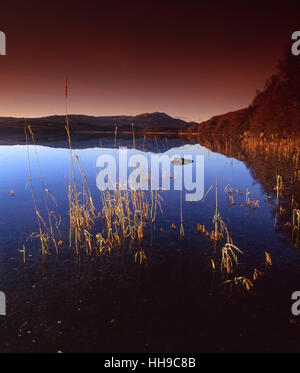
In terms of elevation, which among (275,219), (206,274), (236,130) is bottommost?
(206,274)

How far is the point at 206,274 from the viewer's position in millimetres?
5914

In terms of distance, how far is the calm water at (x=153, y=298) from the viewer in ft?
13.3

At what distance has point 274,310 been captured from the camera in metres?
4.69

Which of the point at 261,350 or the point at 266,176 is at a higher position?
the point at 266,176

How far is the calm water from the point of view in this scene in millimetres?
4055

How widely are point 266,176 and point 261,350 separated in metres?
15.6

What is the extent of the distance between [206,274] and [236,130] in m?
77.5

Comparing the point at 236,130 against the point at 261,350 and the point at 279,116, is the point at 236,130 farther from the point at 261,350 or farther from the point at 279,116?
the point at 261,350

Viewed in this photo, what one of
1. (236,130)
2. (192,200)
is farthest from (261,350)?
(236,130)

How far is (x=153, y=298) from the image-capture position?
5.10 meters
